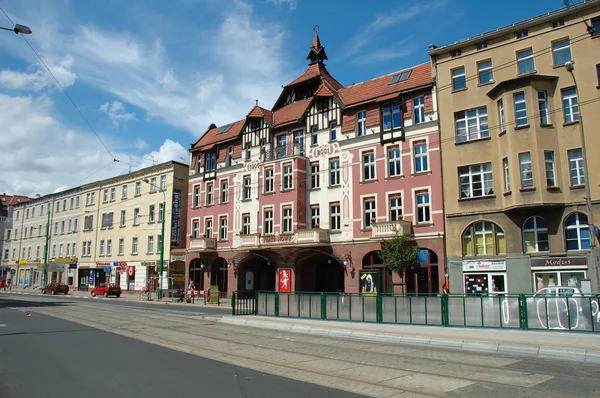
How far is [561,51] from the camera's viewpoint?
25.6 meters

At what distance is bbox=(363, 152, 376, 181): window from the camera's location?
107 ft

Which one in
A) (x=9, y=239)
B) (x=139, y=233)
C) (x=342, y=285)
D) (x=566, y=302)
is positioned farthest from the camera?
(x=9, y=239)

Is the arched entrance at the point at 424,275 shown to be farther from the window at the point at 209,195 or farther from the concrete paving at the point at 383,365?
A: the window at the point at 209,195

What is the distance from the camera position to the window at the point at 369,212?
3193cm

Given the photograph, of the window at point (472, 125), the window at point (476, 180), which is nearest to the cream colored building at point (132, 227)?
the window at point (472, 125)

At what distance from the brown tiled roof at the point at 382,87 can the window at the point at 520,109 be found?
561cm

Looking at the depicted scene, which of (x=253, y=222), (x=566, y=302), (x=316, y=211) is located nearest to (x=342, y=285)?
(x=316, y=211)

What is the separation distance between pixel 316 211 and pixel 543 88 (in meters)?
17.0

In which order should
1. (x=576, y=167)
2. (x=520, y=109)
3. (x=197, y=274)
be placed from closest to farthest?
(x=576, y=167) < (x=520, y=109) < (x=197, y=274)

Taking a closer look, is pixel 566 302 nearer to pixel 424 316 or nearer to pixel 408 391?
pixel 424 316

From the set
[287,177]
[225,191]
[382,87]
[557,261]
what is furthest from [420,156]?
[225,191]

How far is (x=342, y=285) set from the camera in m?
35.5

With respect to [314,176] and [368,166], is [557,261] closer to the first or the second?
[368,166]

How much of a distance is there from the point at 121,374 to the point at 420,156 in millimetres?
24390
